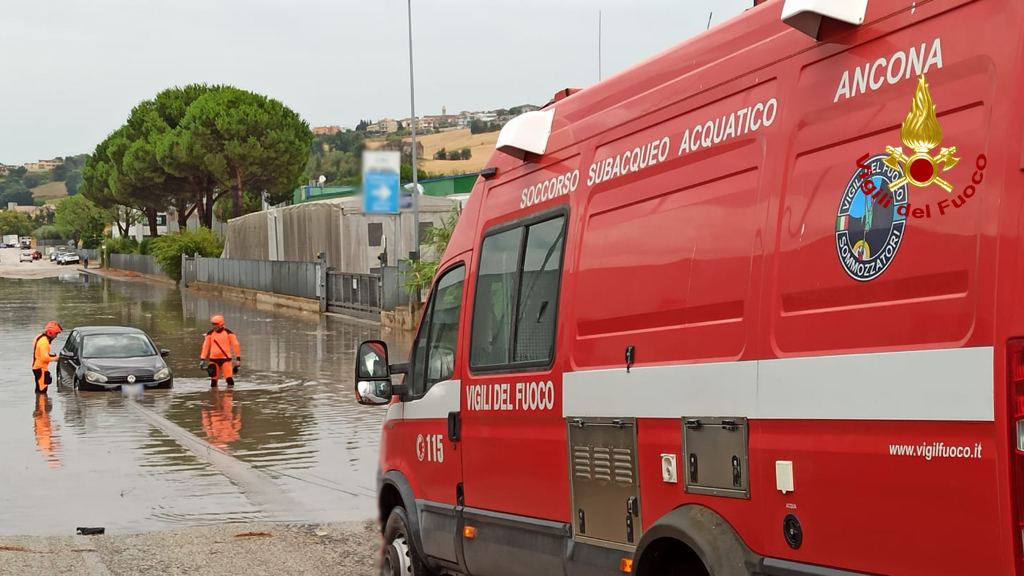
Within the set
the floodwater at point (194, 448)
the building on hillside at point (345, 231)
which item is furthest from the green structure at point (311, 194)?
the floodwater at point (194, 448)

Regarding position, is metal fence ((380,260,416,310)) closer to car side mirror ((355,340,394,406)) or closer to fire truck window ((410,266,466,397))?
car side mirror ((355,340,394,406))

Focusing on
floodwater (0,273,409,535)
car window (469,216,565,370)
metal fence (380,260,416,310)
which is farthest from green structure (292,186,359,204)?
car window (469,216,565,370)

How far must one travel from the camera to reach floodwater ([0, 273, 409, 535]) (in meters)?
13.3

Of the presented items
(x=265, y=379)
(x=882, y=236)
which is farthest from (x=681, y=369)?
(x=265, y=379)

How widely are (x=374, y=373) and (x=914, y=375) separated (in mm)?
4184

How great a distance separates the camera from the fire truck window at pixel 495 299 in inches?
266

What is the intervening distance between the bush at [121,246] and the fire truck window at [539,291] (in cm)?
11276

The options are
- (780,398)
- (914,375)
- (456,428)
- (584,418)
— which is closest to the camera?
(914,375)

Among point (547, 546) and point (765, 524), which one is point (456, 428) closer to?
point (547, 546)

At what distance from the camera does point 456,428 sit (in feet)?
23.6

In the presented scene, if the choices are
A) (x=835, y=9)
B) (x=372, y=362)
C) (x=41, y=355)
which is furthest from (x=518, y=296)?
(x=41, y=355)

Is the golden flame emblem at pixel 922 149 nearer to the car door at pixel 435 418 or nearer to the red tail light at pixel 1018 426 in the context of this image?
the red tail light at pixel 1018 426

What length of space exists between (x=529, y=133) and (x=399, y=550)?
2.66 metres

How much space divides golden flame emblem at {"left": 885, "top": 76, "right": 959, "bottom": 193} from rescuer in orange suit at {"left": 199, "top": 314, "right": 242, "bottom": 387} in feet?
76.3
